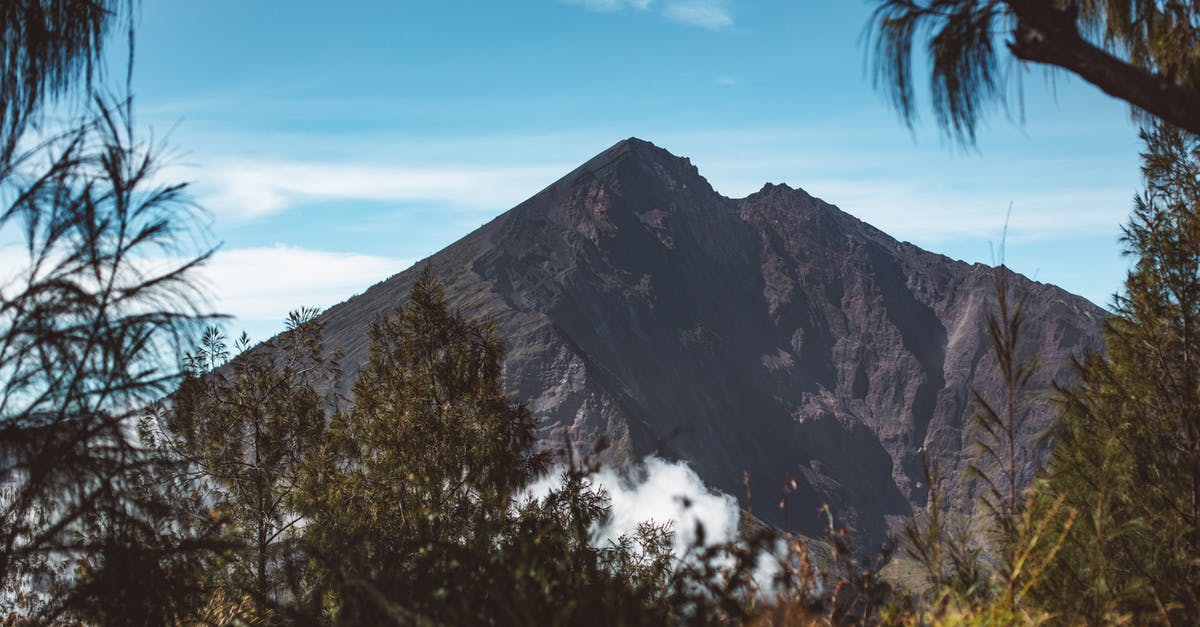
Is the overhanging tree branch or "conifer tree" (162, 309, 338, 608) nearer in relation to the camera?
the overhanging tree branch

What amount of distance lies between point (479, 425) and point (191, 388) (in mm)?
11226

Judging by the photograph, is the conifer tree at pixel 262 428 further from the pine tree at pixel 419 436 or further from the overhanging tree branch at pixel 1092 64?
the overhanging tree branch at pixel 1092 64

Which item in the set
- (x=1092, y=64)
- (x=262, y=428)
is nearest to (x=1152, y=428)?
(x=1092, y=64)

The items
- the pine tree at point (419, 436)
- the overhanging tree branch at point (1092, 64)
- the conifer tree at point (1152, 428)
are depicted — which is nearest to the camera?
the overhanging tree branch at point (1092, 64)

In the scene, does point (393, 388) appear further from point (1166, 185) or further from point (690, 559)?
point (690, 559)

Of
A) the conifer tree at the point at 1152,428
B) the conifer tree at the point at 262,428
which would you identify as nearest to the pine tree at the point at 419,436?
the conifer tree at the point at 262,428

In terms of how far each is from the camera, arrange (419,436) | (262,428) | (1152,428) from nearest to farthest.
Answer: (1152,428) < (419,436) < (262,428)

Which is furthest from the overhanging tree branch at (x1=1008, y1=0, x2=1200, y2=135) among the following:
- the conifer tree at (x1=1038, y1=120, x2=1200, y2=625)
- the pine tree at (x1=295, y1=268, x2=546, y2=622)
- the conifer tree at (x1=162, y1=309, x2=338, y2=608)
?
the conifer tree at (x1=162, y1=309, x2=338, y2=608)

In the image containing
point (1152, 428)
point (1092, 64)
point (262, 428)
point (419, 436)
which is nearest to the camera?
point (1092, 64)

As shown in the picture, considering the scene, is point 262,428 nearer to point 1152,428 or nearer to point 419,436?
point 419,436

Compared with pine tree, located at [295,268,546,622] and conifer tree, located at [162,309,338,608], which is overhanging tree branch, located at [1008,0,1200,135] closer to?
pine tree, located at [295,268,546,622]

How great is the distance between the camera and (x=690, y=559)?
352 cm

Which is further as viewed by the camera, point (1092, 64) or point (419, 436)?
point (419, 436)

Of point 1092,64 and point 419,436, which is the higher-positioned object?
point 1092,64
